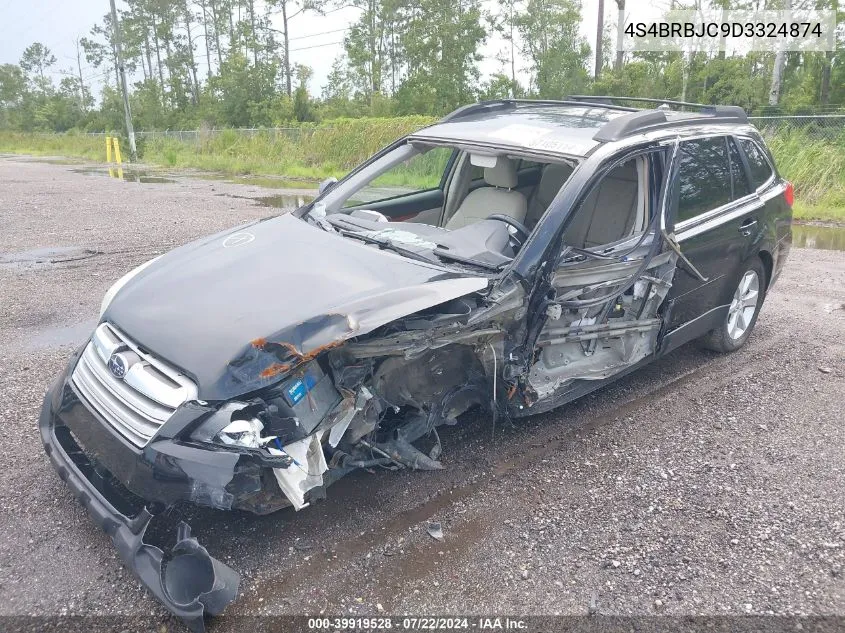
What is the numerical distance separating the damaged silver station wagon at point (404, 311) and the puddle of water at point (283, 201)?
8647mm

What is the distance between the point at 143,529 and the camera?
2.44 m

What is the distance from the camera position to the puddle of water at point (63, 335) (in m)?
5.18

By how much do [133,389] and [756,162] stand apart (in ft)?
15.2

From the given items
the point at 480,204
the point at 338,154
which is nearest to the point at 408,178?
the point at 480,204

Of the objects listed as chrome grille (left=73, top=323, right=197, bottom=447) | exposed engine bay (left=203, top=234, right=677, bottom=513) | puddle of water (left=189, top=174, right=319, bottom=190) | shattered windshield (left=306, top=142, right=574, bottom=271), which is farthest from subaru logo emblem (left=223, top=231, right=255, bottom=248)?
puddle of water (left=189, top=174, right=319, bottom=190)

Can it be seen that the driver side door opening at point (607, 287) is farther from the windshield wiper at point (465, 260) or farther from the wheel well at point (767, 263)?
the wheel well at point (767, 263)

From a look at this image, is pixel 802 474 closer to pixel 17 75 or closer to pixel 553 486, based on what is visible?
pixel 553 486

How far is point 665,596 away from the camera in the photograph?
2627mm

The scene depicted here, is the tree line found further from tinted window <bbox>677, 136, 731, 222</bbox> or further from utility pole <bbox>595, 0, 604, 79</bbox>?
tinted window <bbox>677, 136, 731, 222</bbox>

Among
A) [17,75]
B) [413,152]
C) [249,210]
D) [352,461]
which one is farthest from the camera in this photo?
[17,75]

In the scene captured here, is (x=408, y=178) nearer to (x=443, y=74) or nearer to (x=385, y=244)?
(x=385, y=244)

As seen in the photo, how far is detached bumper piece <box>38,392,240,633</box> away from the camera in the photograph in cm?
229

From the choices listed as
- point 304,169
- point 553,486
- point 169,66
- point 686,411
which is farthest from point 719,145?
point 169,66

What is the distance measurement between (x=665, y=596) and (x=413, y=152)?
10.3 feet
